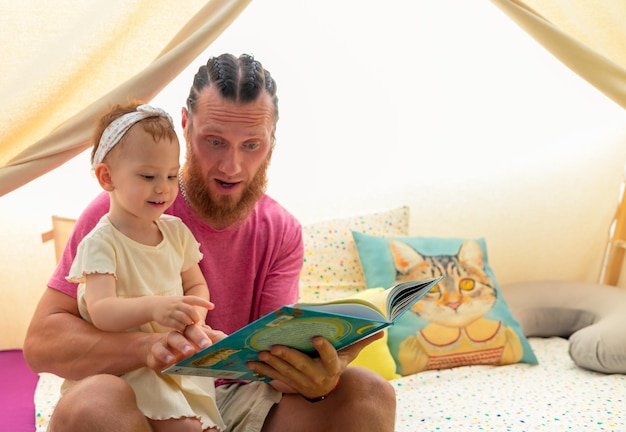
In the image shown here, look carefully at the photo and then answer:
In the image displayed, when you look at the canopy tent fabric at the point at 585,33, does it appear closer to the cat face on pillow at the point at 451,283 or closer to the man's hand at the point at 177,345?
the cat face on pillow at the point at 451,283

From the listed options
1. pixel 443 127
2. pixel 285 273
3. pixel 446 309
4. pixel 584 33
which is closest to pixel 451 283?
pixel 446 309

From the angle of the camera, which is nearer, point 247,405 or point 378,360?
point 247,405

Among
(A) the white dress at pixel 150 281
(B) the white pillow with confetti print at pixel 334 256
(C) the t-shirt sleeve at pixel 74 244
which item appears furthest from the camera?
(B) the white pillow with confetti print at pixel 334 256

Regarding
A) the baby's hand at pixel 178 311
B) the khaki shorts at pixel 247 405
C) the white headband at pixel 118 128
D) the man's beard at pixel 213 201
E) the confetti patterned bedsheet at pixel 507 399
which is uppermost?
the white headband at pixel 118 128

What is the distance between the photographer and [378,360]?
2365 millimetres

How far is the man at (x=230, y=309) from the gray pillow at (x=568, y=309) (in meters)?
1.14

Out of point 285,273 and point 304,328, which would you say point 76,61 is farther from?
point 304,328

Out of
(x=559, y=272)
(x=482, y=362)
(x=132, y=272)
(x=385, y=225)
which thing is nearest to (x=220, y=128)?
(x=132, y=272)

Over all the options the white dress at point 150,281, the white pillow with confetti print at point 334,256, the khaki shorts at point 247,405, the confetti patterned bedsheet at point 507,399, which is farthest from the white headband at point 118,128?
the white pillow with confetti print at point 334,256

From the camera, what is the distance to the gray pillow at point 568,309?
2.54m

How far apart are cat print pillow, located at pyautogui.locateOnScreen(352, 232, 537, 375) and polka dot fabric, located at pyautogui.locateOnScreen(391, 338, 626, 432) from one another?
5 cm

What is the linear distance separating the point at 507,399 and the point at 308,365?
0.99 meters

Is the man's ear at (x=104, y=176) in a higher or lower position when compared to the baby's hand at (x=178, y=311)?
higher

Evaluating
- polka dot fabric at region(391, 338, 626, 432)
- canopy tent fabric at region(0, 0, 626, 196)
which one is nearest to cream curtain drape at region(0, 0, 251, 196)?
canopy tent fabric at region(0, 0, 626, 196)
